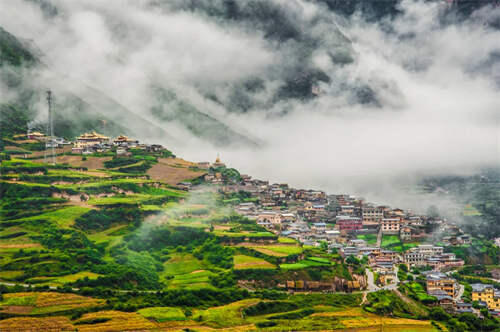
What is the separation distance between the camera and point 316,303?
24656 mm

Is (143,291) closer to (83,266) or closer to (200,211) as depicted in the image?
(83,266)

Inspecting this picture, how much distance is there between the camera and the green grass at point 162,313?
Result: 68.4 ft

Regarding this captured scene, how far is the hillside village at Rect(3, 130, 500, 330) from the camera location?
27625 millimetres

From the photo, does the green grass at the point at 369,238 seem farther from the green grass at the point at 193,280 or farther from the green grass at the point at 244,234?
the green grass at the point at 193,280

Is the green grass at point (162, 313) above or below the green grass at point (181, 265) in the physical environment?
below

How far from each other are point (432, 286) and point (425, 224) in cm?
1290

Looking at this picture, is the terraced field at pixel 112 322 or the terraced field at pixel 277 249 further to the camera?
the terraced field at pixel 277 249

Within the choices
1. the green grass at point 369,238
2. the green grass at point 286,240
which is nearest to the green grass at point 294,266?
the green grass at point 286,240

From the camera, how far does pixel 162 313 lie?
836 inches

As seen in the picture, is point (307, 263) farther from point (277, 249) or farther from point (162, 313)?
point (162, 313)

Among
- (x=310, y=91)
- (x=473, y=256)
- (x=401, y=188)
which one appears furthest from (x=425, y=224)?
(x=310, y=91)

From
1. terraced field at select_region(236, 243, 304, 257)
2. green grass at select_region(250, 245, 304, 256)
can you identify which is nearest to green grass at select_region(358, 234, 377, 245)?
terraced field at select_region(236, 243, 304, 257)

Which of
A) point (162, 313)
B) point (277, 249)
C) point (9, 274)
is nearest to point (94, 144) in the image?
point (277, 249)

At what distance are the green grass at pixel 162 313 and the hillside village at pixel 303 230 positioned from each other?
15.0ft
